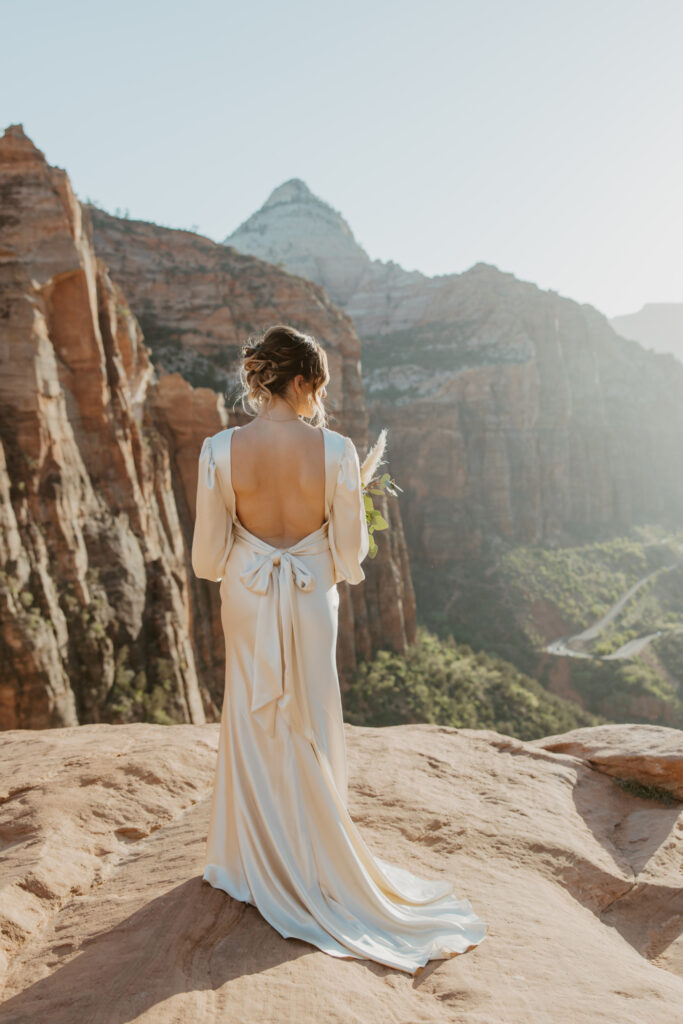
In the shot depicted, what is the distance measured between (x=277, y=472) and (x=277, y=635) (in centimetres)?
72

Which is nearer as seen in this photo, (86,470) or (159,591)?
(86,470)

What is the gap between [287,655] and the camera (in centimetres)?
317

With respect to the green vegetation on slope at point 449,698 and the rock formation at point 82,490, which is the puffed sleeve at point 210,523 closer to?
the rock formation at point 82,490

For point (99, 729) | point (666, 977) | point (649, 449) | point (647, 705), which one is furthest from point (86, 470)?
point (649, 449)

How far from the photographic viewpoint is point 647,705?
38844mm

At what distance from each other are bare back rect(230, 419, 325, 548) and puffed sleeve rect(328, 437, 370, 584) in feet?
0.27

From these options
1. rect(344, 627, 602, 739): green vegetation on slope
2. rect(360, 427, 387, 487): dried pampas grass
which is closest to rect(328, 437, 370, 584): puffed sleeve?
rect(360, 427, 387, 487): dried pampas grass

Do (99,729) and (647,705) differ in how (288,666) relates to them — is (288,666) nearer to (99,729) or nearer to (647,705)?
(99,729)

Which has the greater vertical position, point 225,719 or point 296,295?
point 296,295

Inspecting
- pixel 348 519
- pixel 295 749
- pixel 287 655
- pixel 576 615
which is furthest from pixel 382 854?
pixel 576 615

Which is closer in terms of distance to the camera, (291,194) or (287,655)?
(287,655)

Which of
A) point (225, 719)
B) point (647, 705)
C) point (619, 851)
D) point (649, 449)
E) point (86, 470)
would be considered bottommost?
point (647, 705)

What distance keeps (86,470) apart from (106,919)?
45.2 ft

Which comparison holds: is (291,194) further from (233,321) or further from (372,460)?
(372,460)
